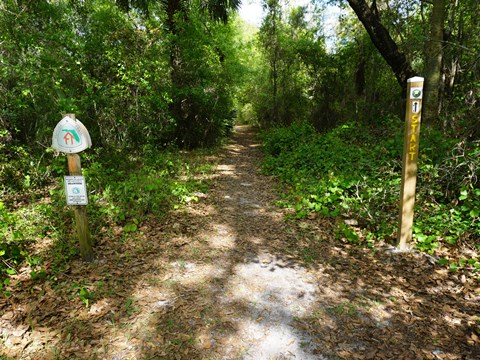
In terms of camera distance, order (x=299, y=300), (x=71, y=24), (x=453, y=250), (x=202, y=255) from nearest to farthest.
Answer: (x=299, y=300) < (x=453, y=250) < (x=202, y=255) < (x=71, y=24)

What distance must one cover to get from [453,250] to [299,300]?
2343mm

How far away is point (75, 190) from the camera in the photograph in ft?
11.5

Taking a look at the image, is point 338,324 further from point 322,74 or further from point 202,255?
point 322,74

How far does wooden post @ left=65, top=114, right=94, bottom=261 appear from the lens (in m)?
3.49

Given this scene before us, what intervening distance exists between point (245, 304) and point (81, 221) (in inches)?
91.7

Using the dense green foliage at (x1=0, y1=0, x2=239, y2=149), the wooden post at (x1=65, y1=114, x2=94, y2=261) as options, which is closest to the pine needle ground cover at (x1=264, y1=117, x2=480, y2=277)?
the wooden post at (x1=65, y1=114, x2=94, y2=261)

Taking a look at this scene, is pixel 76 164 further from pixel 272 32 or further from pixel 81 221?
pixel 272 32

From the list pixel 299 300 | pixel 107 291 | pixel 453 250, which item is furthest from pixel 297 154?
pixel 107 291

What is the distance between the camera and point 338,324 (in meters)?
2.88

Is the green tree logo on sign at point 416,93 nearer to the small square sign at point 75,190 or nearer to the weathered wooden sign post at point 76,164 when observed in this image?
the weathered wooden sign post at point 76,164

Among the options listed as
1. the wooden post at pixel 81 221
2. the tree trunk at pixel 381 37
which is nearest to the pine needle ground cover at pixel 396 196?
the wooden post at pixel 81 221

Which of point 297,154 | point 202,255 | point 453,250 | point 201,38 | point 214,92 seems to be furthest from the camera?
point 214,92

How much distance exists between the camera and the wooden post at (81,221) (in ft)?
11.4

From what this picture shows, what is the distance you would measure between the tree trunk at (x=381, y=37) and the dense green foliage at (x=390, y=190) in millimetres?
3798
